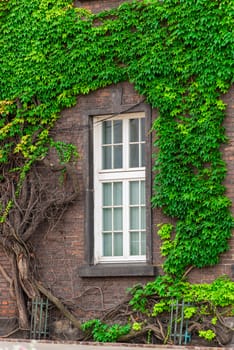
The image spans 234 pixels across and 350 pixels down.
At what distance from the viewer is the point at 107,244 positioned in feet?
55.8

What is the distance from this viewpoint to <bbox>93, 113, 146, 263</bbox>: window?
16.8 metres

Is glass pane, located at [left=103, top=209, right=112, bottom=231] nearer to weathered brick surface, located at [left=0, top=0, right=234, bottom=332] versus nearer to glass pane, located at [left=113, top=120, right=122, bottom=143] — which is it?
weathered brick surface, located at [left=0, top=0, right=234, bottom=332]

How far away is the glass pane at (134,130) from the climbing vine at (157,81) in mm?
623

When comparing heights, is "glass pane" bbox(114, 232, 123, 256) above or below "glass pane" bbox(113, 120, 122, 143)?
below

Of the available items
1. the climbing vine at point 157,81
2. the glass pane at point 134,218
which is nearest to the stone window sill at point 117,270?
the climbing vine at point 157,81

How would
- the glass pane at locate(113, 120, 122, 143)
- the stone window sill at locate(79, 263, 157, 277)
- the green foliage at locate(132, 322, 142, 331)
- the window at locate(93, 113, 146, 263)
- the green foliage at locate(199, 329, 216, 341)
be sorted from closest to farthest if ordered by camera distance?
1. the green foliage at locate(199, 329, 216, 341)
2. the green foliage at locate(132, 322, 142, 331)
3. the stone window sill at locate(79, 263, 157, 277)
4. the window at locate(93, 113, 146, 263)
5. the glass pane at locate(113, 120, 122, 143)

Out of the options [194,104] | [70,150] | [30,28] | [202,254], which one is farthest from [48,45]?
[202,254]

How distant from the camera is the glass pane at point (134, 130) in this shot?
55.5ft

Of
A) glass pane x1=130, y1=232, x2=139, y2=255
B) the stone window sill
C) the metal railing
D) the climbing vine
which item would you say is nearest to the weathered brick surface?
the stone window sill

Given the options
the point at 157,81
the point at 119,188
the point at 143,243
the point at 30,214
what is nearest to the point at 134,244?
the point at 143,243

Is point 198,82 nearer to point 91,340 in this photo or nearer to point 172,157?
point 172,157

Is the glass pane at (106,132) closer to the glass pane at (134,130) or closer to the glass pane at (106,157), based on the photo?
the glass pane at (106,157)

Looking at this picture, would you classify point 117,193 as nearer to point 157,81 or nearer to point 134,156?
point 134,156

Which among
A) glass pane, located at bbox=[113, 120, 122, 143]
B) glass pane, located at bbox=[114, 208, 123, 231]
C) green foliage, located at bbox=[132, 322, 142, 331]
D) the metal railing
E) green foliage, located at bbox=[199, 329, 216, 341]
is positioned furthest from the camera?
glass pane, located at bbox=[113, 120, 122, 143]
